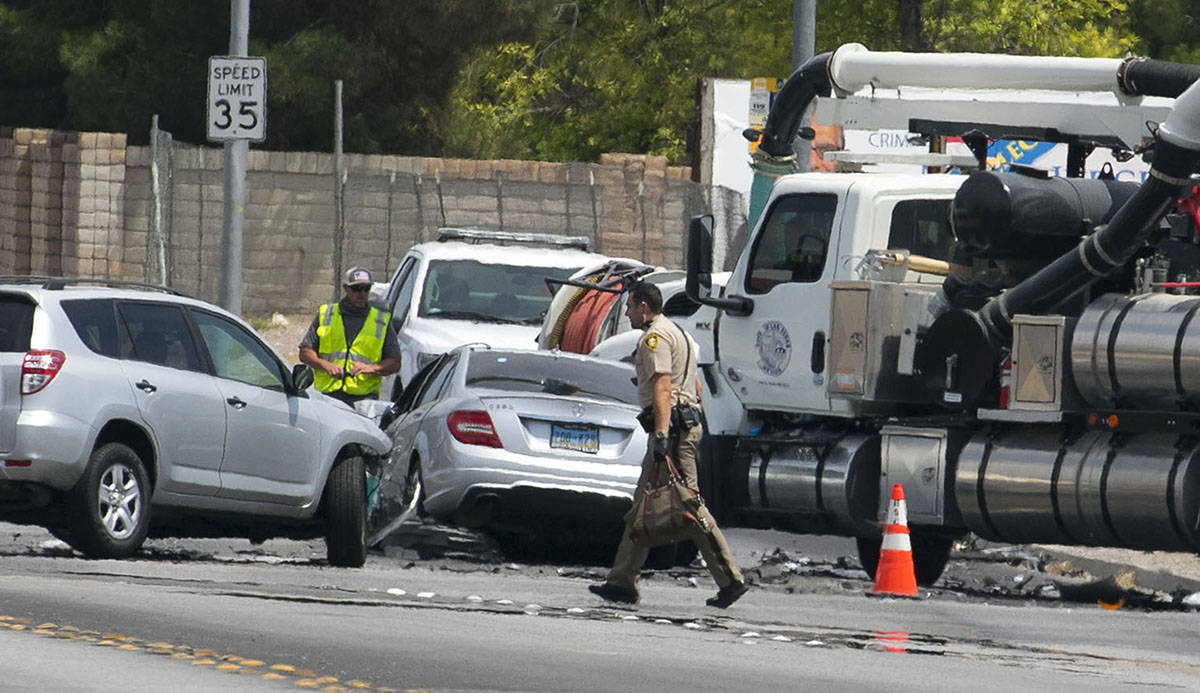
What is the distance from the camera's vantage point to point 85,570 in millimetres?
13219

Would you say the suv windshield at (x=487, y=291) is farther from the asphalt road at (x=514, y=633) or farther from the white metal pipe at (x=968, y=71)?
the asphalt road at (x=514, y=633)

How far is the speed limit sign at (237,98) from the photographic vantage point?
21.4m

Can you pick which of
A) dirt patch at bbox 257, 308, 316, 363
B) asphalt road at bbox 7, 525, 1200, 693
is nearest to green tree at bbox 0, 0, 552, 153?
dirt patch at bbox 257, 308, 316, 363

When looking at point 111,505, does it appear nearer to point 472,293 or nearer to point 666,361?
point 666,361

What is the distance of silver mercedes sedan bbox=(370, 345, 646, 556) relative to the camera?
15258 millimetres

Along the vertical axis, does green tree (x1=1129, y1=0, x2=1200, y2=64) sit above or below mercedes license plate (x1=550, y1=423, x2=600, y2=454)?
above

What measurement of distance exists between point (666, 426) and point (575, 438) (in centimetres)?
243

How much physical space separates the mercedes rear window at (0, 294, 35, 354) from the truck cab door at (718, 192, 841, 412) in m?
4.81

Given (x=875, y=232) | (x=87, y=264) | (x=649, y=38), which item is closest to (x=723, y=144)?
(x=87, y=264)

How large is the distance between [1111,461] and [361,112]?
26.6 meters

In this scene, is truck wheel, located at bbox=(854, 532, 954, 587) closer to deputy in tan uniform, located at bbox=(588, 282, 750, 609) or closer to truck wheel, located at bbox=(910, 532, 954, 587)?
truck wheel, located at bbox=(910, 532, 954, 587)

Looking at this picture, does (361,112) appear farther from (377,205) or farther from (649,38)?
(649,38)

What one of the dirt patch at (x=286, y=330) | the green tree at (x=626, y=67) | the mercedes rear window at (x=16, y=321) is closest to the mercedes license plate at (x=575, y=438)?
the mercedes rear window at (x=16, y=321)

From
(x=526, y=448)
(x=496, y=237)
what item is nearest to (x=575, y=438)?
(x=526, y=448)
